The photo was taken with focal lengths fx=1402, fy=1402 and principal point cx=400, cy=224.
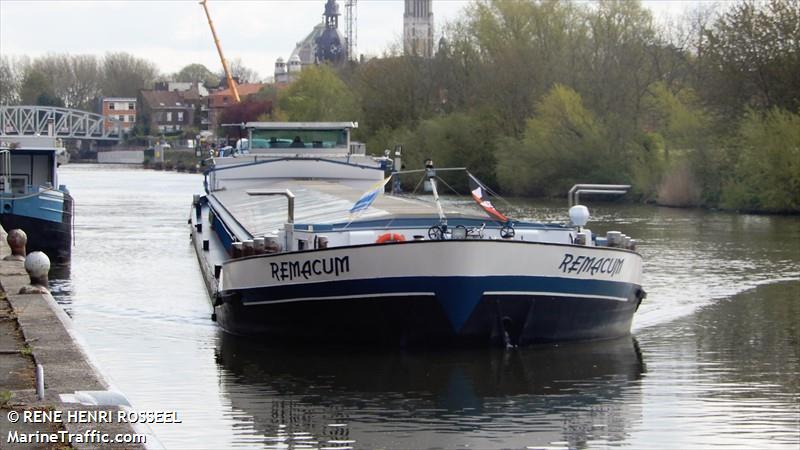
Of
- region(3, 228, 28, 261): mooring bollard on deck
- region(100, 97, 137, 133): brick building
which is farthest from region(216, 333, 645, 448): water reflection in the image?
region(100, 97, 137, 133): brick building

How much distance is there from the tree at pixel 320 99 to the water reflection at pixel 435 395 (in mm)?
58386

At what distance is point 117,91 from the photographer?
177m

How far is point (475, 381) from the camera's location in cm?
1414

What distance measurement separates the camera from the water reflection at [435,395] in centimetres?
1181

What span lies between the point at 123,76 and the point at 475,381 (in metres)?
169

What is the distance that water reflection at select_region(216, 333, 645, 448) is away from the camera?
1181 centimetres

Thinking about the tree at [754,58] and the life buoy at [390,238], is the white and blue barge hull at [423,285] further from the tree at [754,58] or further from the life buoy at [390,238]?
the tree at [754,58]

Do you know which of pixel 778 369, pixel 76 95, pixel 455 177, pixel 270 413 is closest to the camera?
pixel 270 413

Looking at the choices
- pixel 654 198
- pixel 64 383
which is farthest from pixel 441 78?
pixel 64 383

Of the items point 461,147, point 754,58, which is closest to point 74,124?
point 461,147

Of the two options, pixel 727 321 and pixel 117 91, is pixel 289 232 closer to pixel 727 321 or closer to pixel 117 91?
pixel 727 321

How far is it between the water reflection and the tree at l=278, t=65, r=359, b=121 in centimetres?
5839

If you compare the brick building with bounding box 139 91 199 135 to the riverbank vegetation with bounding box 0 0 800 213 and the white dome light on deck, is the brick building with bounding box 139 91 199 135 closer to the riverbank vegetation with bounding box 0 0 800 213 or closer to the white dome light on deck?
the riverbank vegetation with bounding box 0 0 800 213

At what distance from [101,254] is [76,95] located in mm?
142514
